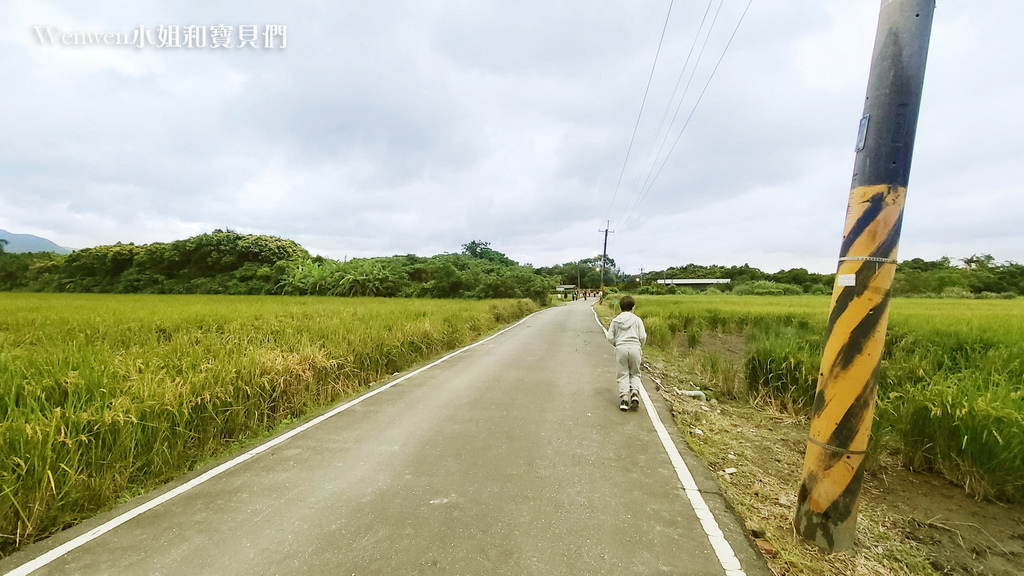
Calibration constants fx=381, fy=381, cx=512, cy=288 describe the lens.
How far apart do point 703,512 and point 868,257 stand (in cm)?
198

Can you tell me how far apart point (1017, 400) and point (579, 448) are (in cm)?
364

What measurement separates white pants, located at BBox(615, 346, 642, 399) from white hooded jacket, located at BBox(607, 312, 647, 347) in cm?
10

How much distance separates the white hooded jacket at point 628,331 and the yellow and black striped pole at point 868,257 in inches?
122

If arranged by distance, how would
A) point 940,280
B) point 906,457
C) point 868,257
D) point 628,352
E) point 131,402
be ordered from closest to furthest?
point 868,257 < point 131,402 < point 906,457 < point 628,352 < point 940,280

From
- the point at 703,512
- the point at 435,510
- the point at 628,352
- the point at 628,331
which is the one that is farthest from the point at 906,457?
the point at 435,510

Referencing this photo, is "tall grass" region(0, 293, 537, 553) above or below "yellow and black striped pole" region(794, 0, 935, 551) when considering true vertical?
below

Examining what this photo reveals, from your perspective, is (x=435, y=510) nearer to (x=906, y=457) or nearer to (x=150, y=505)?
(x=150, y=505)

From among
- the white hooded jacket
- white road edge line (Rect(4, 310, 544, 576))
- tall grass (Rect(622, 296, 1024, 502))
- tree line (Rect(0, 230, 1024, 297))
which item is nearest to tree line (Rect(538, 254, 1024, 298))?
tree line (Rect(0, 230, 1024, 297))

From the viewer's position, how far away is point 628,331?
17.8 feet

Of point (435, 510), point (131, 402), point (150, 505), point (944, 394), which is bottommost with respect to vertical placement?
point (150, 505)

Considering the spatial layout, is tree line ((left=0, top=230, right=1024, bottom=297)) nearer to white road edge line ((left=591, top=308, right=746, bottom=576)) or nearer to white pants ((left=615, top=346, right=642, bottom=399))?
white pants ((left=615, top=346, right=642, bottom=399))

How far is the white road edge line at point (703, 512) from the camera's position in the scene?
7.23 ft

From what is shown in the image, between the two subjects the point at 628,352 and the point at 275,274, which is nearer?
the point at 628,352

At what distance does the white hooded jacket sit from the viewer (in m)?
5.38
